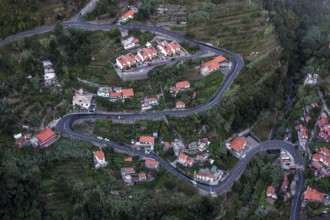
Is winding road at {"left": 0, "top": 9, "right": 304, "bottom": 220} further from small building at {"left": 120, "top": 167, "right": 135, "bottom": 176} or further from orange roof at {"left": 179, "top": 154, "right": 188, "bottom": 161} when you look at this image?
small building at {"left": 120, "top": 167, "right": 135, "bottom": 176}

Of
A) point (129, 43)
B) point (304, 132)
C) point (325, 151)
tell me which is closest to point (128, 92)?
point (129, 43)

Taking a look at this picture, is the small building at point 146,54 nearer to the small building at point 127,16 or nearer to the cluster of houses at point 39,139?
the small building at point 127,16

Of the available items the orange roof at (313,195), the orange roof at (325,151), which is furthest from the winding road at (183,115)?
the orange roof at (325,151)

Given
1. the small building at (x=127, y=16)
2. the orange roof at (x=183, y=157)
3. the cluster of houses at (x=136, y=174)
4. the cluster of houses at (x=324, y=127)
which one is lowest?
the cluster of houses at (x=136, y=174)

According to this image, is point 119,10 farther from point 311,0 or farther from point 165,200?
point 311,0

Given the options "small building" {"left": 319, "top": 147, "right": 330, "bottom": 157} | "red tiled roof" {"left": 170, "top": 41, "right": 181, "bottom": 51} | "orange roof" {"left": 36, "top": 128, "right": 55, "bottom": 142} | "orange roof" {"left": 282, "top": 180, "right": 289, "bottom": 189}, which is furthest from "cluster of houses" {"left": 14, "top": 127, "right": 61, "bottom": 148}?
"small building" {"left": 319, "top": 147, "right": 330, "bottom": 157}

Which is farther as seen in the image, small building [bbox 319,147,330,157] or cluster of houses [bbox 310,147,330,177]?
small building [bbox 319,147,330,157]
